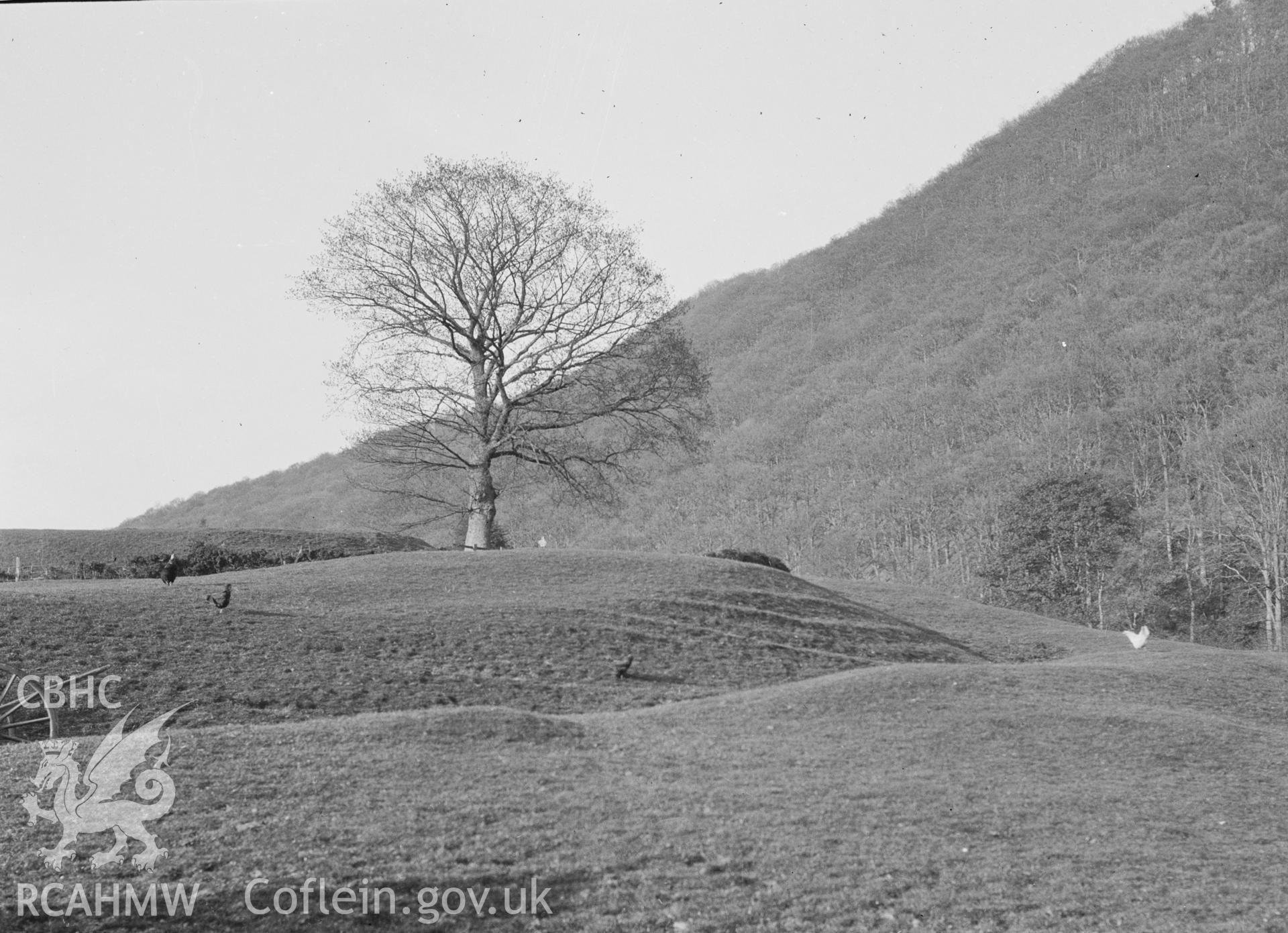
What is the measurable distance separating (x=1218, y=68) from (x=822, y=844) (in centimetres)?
18841

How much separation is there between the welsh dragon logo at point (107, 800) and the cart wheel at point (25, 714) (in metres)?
2.65

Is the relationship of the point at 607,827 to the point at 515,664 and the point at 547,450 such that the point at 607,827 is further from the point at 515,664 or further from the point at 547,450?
the point at 547,450

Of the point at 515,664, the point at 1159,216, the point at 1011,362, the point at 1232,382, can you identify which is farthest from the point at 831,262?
the point at 515,664

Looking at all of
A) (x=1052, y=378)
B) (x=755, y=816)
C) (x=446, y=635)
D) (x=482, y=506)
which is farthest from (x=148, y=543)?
(x=1052, y=378)

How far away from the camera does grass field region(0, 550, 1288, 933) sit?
356 inches

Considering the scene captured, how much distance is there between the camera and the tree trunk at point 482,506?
36250mm

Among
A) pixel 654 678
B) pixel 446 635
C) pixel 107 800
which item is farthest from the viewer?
pixel 446 635

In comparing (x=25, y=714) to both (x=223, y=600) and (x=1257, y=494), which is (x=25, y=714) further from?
(x=1257, y=494)

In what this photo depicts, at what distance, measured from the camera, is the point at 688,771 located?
13.4 meters

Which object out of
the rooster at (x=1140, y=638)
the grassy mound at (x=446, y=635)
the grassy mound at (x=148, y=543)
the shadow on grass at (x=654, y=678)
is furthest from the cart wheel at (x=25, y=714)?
the rooster at (x=1140, y=638)

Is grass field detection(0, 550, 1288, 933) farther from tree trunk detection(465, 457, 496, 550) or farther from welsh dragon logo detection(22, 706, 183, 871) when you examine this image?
tree trunk detection(465, 457, 496, 550)

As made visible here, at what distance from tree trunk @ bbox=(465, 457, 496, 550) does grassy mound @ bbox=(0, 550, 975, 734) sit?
5.18 metres

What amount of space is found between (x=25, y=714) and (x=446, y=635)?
8.13 meters

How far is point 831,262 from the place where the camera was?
17325 centimetres
